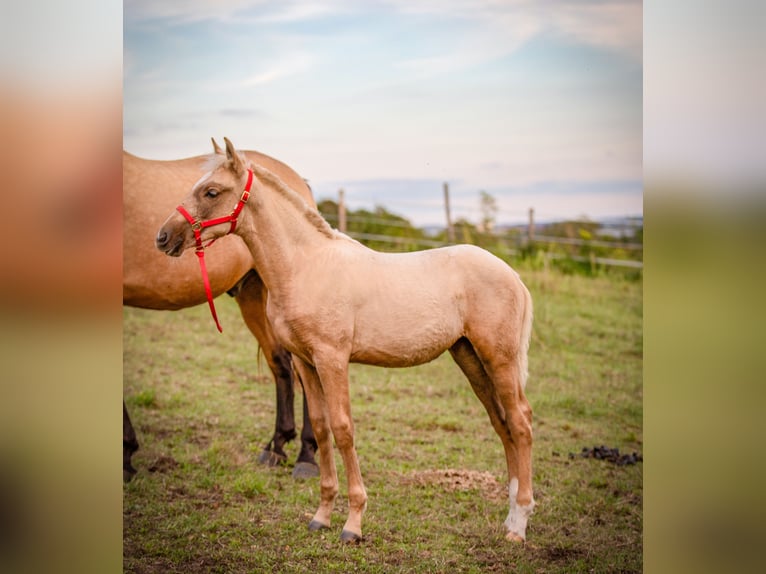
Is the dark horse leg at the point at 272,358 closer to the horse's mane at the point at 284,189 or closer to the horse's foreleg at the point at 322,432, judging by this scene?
the horse's foreleg at the point at 322,432

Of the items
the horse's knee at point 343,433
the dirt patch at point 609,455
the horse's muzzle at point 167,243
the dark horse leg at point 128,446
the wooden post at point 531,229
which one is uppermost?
the wooden post at point 531,229

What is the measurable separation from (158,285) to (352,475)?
1704 millimetres

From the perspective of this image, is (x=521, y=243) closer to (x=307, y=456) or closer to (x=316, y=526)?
(x=307, y=456)

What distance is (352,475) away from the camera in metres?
3.71

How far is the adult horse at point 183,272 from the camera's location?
4488mm

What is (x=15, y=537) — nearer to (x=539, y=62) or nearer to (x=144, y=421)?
(x=144, y=421)

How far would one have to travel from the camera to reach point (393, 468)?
16.4ft

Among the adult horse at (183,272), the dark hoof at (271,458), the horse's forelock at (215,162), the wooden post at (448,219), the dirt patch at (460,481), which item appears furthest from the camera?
the wooden post at (448,219)

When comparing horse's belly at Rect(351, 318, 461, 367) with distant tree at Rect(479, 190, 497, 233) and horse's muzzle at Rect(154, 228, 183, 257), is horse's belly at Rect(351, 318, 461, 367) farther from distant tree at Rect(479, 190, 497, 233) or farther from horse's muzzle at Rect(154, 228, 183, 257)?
distant tree at Rect(479, 190, 497, 233)

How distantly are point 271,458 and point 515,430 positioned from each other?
6.33 ft

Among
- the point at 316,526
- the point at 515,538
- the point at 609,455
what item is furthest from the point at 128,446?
the point at 609,455

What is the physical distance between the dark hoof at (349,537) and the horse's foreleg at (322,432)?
18cm

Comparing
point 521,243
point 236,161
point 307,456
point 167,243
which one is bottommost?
point 307,456

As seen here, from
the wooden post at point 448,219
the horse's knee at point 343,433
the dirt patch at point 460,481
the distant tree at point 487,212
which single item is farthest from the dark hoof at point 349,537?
the wooden post at point 448,219
